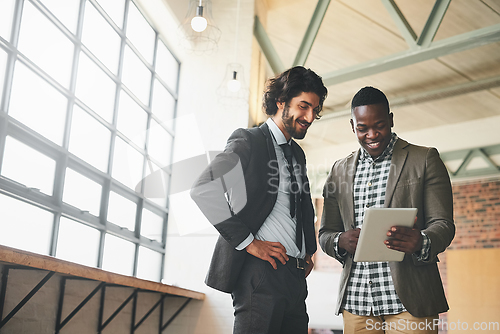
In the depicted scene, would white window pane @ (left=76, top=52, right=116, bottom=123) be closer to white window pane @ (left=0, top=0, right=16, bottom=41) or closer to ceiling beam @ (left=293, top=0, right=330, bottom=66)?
white window pane @ (left=0, top=0, right=16, bottom=41)

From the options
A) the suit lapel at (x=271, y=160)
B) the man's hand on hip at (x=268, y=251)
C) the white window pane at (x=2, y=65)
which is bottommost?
the man's hand on hip at (x=268, y=251)

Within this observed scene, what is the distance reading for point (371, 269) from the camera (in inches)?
67.0

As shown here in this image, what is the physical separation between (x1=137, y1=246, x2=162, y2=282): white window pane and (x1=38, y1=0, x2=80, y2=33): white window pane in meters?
2.17

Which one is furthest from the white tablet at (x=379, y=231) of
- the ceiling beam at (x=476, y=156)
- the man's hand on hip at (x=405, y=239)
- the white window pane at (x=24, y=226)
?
the ceiling beam at (x=476, y=156)

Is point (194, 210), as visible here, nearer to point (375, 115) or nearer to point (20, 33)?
point (20, 33)

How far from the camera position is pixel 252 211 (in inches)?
62.9

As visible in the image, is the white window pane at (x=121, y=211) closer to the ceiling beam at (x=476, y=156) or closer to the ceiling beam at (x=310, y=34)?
the ceiling beam at (x=310, y=34)

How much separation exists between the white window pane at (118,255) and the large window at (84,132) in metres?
0.01

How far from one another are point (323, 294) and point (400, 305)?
452 cm

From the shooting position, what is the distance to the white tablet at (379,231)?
1.51 m

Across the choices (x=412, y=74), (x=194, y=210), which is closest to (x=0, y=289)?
(x=194, y=210)

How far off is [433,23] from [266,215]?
365cm

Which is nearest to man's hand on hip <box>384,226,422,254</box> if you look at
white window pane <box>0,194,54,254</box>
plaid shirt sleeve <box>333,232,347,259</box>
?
plaid shirt sleeve <box>333,232,347,259</box>

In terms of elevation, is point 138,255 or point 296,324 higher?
point 138,255
